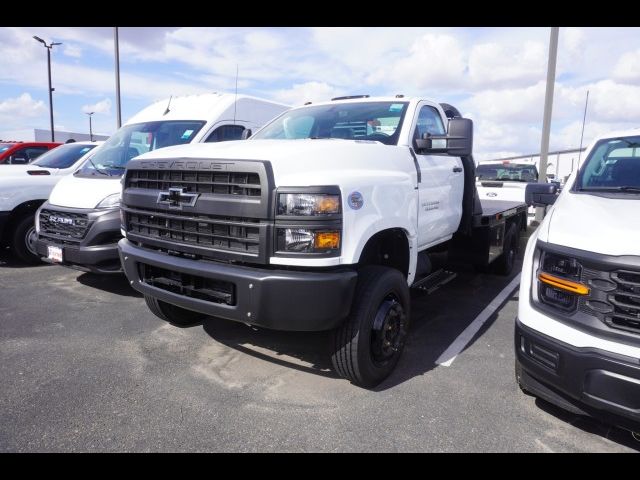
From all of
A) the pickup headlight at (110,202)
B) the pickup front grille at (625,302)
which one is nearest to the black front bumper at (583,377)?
the pickup front grille at (625,302)

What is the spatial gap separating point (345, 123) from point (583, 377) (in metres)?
2.74

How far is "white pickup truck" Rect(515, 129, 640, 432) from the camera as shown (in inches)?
86.7

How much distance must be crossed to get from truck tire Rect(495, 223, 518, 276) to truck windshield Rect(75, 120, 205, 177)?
4628 millimetres

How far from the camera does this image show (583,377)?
2.28 m

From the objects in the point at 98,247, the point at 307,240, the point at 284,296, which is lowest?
the point at 98,247

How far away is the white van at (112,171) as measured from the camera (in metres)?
4.89

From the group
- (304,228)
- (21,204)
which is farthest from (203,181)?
(21,204)

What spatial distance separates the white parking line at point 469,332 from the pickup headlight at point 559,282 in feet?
4.17

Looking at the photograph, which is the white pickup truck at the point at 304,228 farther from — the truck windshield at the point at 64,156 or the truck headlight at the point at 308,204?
the truck windshield at the point at 64,156

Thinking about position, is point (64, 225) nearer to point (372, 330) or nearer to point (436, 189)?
Result: point (372, 330)

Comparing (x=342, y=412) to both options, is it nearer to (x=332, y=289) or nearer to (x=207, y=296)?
(x=332, y=289)

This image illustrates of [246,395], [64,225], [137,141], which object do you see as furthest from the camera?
[137,141]

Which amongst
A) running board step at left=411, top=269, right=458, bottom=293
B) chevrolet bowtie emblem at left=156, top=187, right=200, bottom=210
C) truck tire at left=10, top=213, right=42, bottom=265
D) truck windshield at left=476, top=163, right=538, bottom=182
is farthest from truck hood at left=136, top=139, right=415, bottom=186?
truck windshield at left=476, top=163, right=538, bottom=182

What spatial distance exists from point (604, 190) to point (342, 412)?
2571mm
